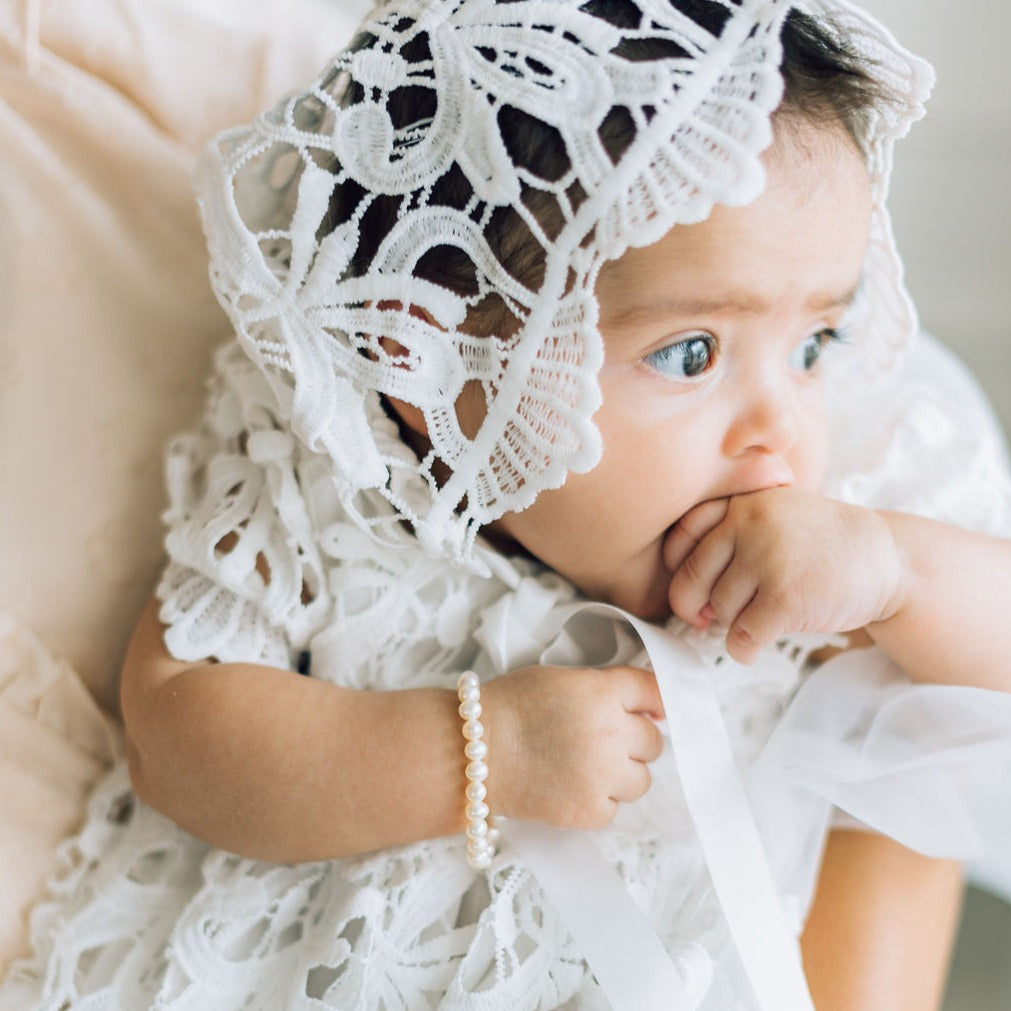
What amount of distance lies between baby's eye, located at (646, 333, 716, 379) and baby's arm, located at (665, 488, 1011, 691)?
4.4 inches

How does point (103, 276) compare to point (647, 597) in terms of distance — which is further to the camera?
point (103, 276)

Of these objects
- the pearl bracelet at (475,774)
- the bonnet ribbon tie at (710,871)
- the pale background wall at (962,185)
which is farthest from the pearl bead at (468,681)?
the pale background wall at (962,185)

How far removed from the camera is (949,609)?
2.73ft

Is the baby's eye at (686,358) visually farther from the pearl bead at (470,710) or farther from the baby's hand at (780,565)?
the pearl bead at (470,710)

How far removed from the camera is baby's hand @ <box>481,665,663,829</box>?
0.79 m

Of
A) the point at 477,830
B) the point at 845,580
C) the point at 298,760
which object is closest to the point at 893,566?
the point at 845,580

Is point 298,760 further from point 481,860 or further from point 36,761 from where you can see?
point 36,761

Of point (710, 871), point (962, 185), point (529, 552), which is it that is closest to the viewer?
point (710, 871)

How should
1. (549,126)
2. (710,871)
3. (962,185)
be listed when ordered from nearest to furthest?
(549,126) < (710,871) < (962,185)

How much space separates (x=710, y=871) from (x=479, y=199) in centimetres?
50

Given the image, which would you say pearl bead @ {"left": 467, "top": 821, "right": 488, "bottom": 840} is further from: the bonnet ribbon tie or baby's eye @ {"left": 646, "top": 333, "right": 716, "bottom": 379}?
baby's eye @ {"left": 646, "top": 333, "right": 716, "bottom": 379}

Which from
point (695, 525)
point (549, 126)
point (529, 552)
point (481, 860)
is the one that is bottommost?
point (481, 860)

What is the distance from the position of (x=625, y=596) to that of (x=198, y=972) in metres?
0.43

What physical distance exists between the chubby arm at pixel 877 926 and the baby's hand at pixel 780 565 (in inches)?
10.5
